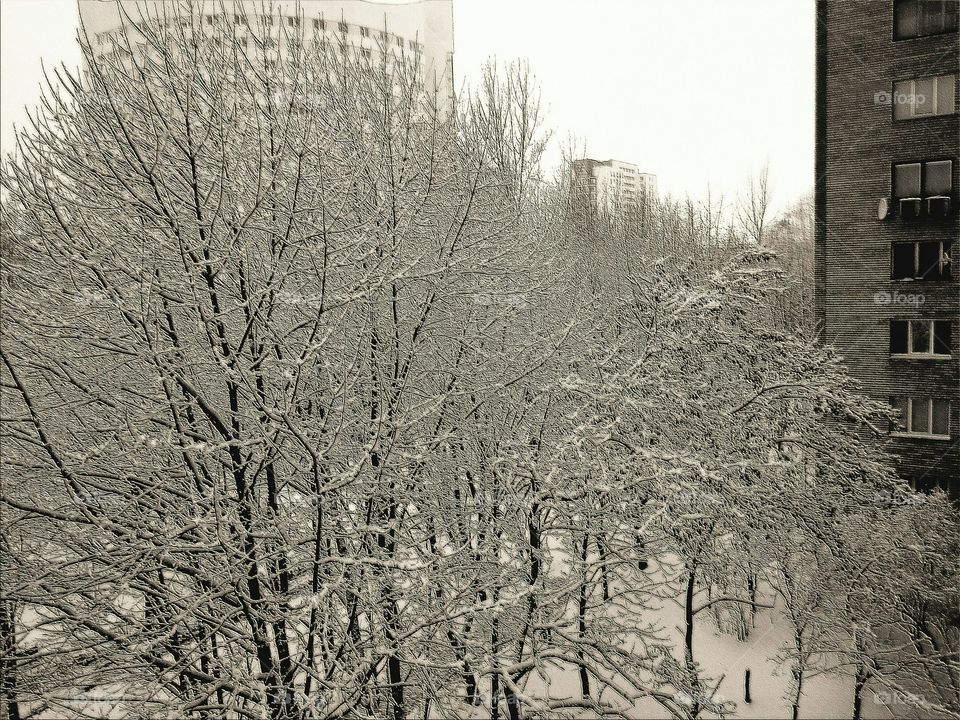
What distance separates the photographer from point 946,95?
14859 mm

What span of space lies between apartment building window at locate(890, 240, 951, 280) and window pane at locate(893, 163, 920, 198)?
1.16 metres

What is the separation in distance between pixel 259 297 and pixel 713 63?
18.2 meters

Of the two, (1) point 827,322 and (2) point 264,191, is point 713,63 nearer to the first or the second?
(1) point 827,322

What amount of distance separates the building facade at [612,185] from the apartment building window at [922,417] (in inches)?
426

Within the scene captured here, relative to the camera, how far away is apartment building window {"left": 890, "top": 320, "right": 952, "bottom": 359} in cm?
1517

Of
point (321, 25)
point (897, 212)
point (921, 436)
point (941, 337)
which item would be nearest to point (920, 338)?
point (941, 337)

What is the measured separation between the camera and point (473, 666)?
20.7ft

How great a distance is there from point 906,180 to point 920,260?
73.7 inches

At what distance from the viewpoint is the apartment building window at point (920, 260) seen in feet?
49.7

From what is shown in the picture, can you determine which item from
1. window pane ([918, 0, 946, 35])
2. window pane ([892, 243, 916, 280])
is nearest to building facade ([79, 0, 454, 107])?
window pane ([918, 0, 946, 35])

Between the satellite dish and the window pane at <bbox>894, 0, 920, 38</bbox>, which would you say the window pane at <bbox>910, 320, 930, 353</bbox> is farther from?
the window pane at <bbox>894, 0, 920, 38</bbox>

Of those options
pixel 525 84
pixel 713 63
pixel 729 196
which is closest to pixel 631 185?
pixel 729 196

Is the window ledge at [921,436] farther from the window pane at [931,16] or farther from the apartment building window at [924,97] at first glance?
the window pane at [931,16]

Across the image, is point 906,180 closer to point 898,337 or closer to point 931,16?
point 931,16
